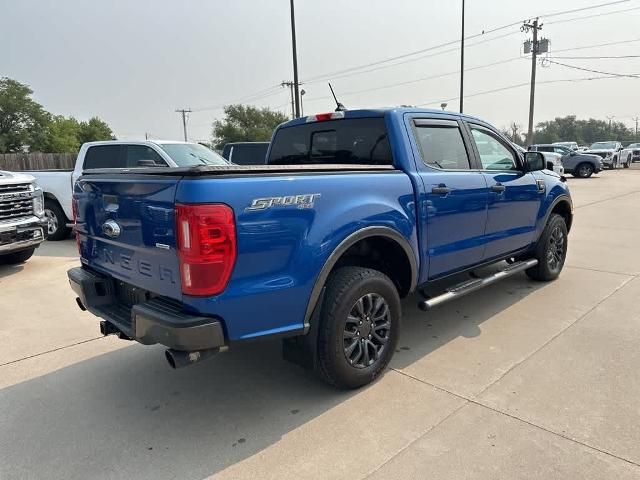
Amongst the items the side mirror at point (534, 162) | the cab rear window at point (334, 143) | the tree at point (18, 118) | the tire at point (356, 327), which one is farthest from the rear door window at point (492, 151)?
the tree at point (18, 118)

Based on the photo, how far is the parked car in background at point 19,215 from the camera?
21.4 feet

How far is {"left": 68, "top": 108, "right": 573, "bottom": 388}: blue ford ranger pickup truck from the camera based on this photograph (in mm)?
2500

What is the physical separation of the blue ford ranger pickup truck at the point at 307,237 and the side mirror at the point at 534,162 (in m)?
0.31

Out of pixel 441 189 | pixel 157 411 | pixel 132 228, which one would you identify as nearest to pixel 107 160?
pixel 132 228

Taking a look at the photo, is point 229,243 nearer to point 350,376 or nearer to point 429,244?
point 350,376

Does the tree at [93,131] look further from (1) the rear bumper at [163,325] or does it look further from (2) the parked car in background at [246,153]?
(1) the rear bumper at [163,325]

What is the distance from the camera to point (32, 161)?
29.6 metres

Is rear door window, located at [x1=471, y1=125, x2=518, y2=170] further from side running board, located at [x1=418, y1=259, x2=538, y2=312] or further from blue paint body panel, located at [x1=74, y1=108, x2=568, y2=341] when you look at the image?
side running board, located at [x1=418, y1=259, x2=538, y2=312]

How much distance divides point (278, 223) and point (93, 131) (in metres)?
81.4

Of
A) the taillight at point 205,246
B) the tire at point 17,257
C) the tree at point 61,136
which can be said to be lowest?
the tire at point 17,257

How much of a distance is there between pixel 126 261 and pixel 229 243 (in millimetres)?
931

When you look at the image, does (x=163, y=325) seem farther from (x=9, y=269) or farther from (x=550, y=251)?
(x=9, y=269)

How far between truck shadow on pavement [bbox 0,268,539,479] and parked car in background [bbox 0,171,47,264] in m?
3.57

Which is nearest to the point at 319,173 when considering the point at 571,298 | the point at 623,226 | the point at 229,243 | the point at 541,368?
the point at 229,243
